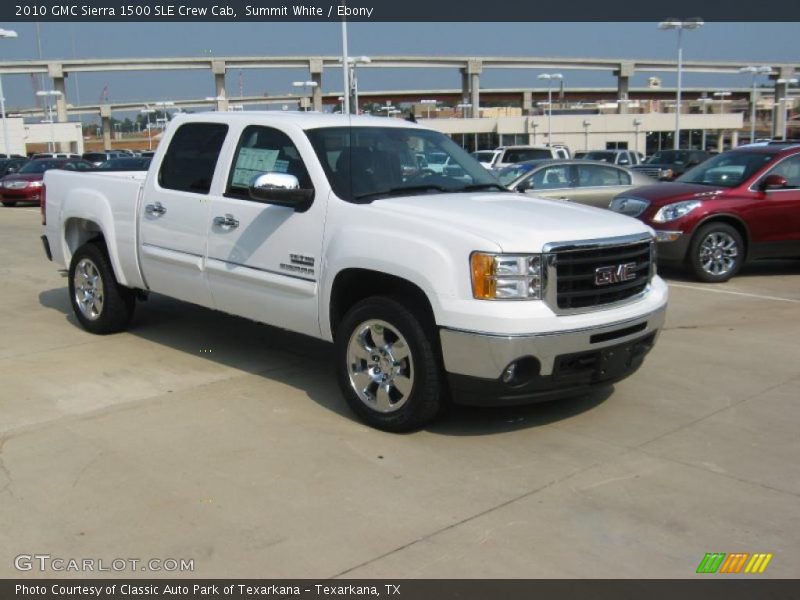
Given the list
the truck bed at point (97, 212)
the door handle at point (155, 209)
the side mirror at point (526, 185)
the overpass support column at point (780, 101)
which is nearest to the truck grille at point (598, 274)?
the door handle at point (155, 209)

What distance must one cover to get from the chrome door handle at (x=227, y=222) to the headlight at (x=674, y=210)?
626 centimetres

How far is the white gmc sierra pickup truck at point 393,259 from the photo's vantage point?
4.67 m

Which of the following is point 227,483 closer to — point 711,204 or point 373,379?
point 373,379

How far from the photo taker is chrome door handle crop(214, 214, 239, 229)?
6.02 meters

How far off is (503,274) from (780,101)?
268 feet

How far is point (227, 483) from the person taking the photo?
4.39 meters

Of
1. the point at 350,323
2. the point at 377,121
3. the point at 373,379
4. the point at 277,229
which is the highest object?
the point at 377,121

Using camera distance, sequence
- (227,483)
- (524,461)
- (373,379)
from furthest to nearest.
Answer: (373,379), (524,461), (227,483)

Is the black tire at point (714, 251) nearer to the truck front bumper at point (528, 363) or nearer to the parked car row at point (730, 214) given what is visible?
the parked car row at point (730, 214)

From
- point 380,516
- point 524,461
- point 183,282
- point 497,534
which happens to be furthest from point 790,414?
point 183,282

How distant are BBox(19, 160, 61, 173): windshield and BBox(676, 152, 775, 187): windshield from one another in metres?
22.1

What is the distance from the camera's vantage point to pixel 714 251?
10398mm

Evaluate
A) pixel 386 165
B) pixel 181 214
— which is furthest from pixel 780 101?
pixel 181 214
